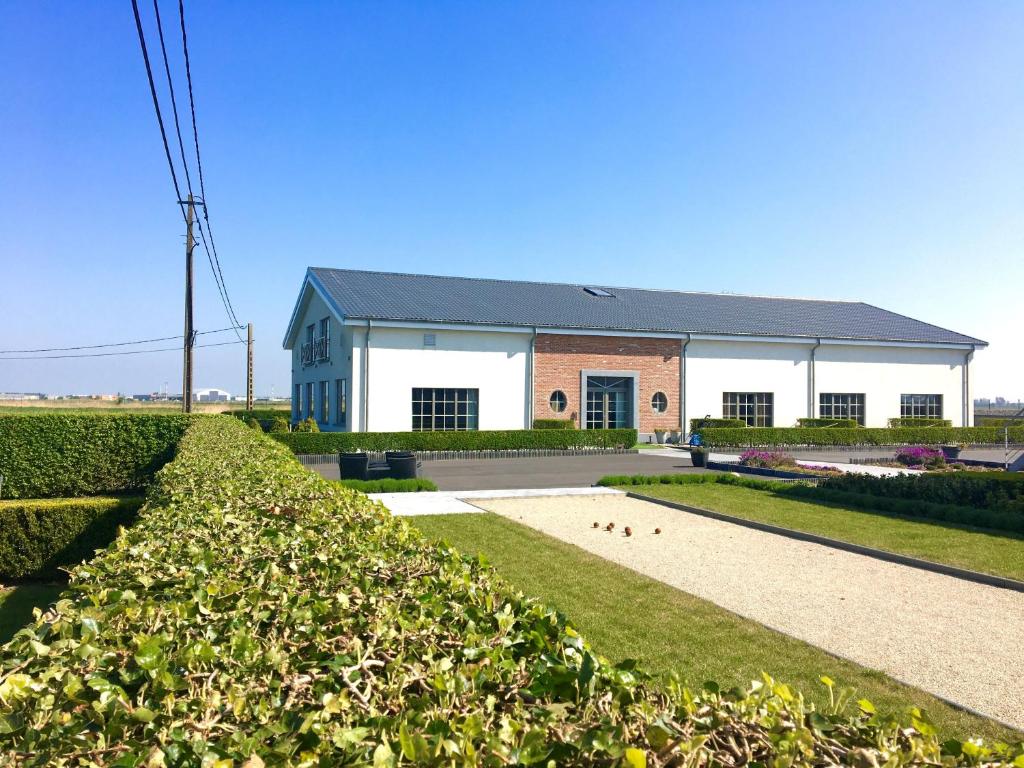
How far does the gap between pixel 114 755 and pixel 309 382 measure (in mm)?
31599

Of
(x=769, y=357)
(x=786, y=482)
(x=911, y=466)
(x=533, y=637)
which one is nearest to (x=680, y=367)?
(x=769, y=357)

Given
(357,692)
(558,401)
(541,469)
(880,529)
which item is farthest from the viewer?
(558,401)

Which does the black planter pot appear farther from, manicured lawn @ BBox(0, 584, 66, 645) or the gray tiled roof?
the gray tiled roof

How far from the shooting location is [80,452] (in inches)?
639

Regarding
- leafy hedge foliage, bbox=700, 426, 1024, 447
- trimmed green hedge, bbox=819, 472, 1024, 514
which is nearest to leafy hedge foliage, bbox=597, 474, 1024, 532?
trimmed green hedge, bbox=819, 472, 1024, 514

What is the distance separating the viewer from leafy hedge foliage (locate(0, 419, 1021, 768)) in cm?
161

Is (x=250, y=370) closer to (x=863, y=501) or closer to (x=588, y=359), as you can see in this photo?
(x=588, y=359)

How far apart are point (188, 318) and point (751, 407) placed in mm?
23099

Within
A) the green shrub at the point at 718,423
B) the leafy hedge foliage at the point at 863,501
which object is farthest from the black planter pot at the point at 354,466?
the green shrub at the point at 718,423

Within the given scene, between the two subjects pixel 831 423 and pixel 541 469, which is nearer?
pixel 541 469

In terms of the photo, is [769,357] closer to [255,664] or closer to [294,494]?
[294,494]

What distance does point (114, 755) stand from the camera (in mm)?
1616

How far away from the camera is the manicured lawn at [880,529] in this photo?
8.75m

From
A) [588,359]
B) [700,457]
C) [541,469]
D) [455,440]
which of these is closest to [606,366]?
[588,359]
